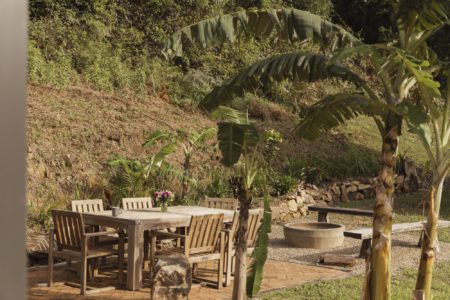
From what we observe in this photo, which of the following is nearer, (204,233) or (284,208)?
(204,233)

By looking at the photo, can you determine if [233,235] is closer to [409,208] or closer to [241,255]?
[241,255]

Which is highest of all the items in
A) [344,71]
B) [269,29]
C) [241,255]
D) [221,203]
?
[269,29]

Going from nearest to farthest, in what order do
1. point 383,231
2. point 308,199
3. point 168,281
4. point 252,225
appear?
point 383,231, point 168,281, point 252,225, point 308,199

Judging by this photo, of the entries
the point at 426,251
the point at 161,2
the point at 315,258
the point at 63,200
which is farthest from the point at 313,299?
the point at 161,2

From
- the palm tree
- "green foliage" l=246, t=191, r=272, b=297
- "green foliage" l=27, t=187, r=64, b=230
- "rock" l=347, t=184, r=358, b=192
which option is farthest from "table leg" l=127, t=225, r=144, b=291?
"rock" l=347, t=184, r=358, b=192

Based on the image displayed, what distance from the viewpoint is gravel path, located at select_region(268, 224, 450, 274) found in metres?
9.84

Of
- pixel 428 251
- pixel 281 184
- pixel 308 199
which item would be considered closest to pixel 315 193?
pixel 308 199

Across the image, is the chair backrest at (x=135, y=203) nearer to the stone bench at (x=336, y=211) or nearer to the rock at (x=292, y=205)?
the stone bench at (x=336, y=211)

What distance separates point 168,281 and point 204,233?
1.16 m

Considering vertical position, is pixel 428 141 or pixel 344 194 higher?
pixel 428 141

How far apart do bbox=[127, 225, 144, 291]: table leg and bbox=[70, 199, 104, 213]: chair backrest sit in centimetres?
130

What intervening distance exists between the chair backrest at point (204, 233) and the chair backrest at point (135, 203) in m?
1.87

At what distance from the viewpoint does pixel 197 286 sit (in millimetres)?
7961

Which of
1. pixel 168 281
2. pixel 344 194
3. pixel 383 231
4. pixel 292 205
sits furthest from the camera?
pixel 344 194
